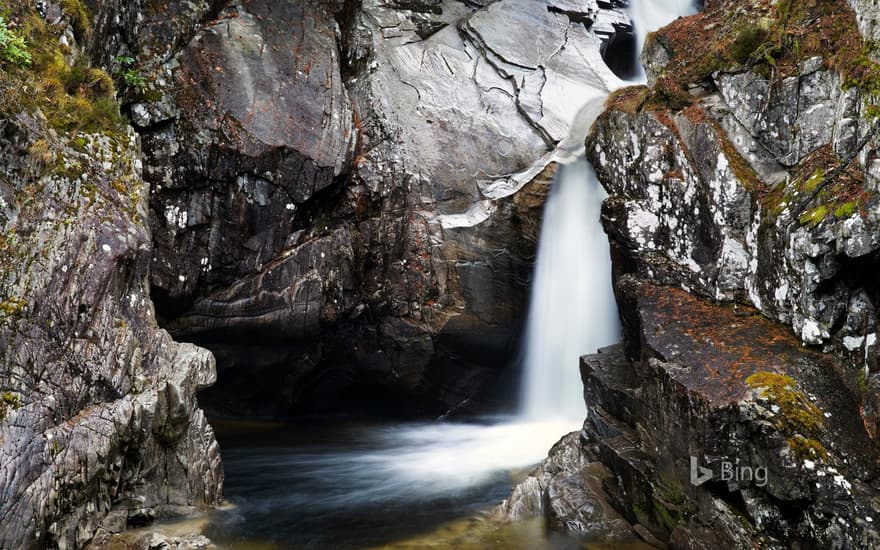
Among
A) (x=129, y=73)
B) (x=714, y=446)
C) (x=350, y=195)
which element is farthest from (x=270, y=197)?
(x=714, y=446)

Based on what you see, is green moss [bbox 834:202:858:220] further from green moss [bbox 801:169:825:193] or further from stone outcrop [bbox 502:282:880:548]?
stone outcrop [bbox 502:282:880:548]

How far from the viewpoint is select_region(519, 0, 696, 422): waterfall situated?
43.7 feet

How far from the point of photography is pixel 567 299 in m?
13.7

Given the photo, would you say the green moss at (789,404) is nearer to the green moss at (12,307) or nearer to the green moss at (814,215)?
the green moss at (814,215)

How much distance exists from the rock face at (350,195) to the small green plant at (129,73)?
0.51 m

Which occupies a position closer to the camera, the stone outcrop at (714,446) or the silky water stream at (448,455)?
the stone outcrop at (714,446)

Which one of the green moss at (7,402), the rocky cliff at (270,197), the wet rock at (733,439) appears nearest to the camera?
the wet rock at (733,439)

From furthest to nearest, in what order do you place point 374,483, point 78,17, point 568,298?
point 568,298 → point 374,483 → point 78,17


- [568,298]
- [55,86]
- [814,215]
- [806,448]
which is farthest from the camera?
[568,298]

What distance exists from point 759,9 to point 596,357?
19.8ft

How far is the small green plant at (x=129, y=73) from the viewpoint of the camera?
40.5 feet

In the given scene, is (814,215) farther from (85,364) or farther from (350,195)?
(350,195)

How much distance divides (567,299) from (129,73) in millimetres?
10024

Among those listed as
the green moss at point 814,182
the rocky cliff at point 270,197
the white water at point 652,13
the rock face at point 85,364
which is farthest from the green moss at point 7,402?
the white water at point 652,13
